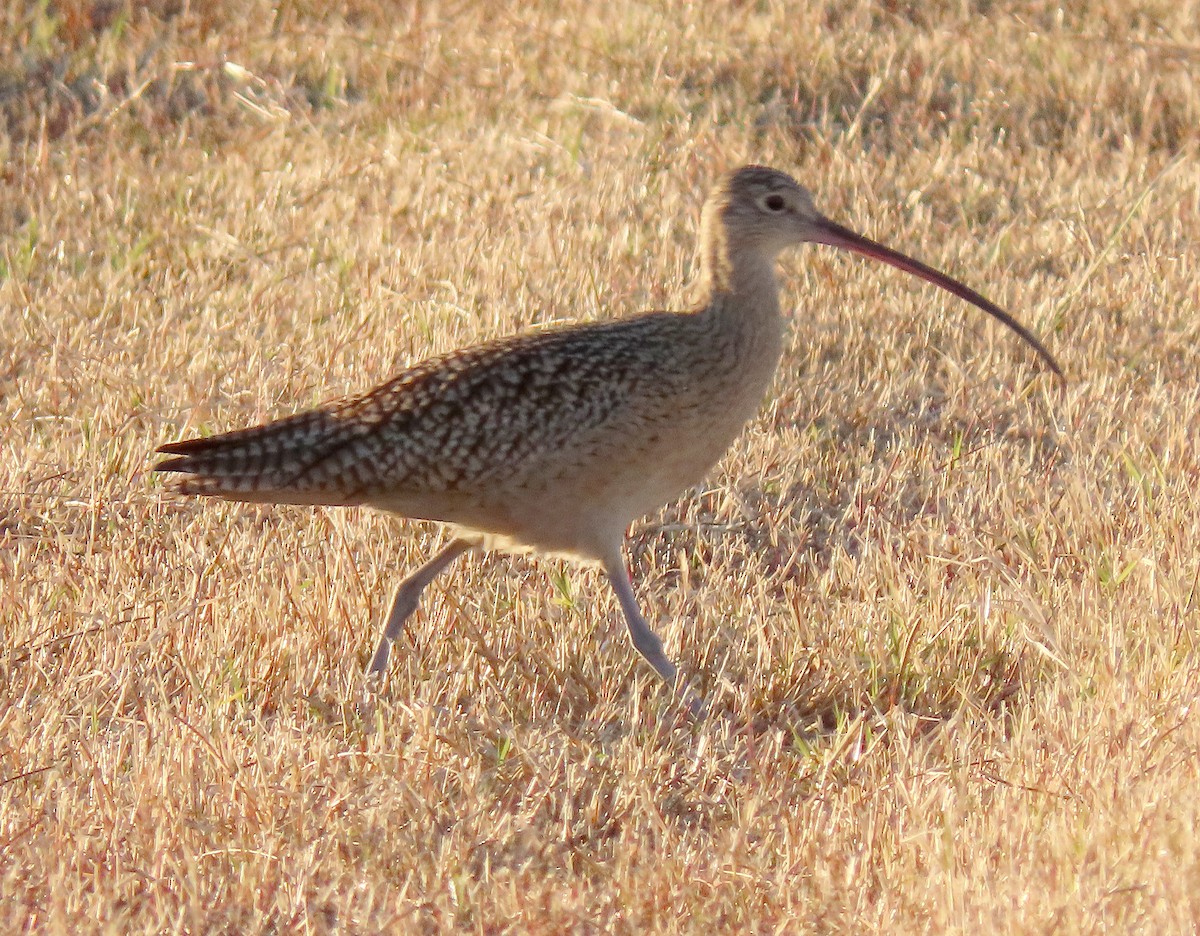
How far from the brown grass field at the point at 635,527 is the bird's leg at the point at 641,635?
90 mm

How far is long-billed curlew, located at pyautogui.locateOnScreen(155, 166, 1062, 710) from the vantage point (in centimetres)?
464

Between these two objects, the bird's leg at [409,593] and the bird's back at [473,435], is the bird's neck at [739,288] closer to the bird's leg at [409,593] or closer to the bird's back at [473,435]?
the bird's back at [473,435]

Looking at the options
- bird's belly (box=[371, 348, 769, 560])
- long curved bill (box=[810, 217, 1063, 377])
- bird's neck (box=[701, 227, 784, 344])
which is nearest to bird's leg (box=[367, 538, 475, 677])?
bird's belly (box=[371, 348, 769, 560])

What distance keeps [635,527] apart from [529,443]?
1.22 metres

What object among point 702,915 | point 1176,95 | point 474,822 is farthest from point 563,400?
point 1176,95

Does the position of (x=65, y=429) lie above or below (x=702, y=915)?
below

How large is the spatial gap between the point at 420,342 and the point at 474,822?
127 inches

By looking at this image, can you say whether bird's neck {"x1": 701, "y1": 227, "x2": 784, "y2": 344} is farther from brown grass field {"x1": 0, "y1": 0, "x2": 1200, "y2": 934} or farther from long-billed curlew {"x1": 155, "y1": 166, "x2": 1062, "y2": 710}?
brown grass field {"x1": 0, "y1": 0, "x2": 1200, "y2": 934}

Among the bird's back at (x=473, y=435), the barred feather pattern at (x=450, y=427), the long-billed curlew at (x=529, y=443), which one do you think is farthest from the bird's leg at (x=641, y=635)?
the barred feather pattern at (x=450, y=427)

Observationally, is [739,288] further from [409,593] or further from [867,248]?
[409,593]

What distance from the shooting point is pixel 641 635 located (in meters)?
4.79

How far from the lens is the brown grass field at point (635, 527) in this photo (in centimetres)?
370

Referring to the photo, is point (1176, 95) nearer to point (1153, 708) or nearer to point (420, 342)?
point (420, 342)

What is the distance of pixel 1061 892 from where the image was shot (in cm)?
333
